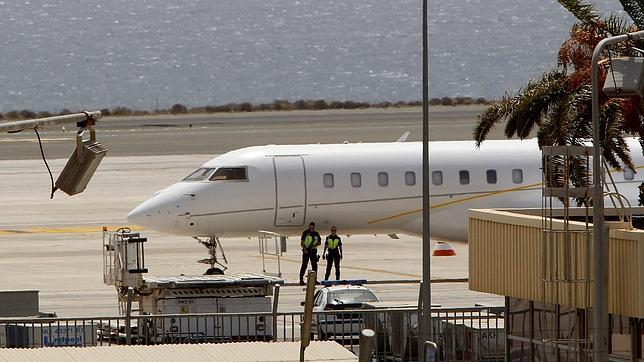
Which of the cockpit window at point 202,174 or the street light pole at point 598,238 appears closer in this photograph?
the street light pole at point 598,238

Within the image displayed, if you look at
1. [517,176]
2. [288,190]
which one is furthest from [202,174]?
[517,176]

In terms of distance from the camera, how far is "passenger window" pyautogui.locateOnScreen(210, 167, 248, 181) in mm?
40562

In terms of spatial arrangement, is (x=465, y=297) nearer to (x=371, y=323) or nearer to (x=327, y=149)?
(x=327, y=149)

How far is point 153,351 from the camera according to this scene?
19.9 meters

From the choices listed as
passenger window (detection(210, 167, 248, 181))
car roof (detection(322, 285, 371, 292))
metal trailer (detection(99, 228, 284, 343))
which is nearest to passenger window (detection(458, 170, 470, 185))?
passenger window (detection(210, 167, 248, 181))

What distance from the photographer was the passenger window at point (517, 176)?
41.6 metres

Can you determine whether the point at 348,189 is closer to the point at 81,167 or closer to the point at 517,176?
the point at 517,176

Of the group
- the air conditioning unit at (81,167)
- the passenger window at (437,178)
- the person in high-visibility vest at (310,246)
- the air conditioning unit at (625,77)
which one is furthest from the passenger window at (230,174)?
the air conditioning unit at (81,167)

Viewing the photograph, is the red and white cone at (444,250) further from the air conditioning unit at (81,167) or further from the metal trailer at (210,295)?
the air conditioning unit at (81,167)

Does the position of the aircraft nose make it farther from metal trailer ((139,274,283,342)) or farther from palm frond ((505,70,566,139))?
palm frond ((505,70,566,139))

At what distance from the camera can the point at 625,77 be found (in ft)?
64.1

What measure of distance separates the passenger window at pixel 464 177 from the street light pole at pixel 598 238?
2207cm

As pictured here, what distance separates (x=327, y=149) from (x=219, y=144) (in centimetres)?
4543

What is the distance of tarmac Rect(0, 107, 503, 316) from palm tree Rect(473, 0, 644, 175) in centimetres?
532
